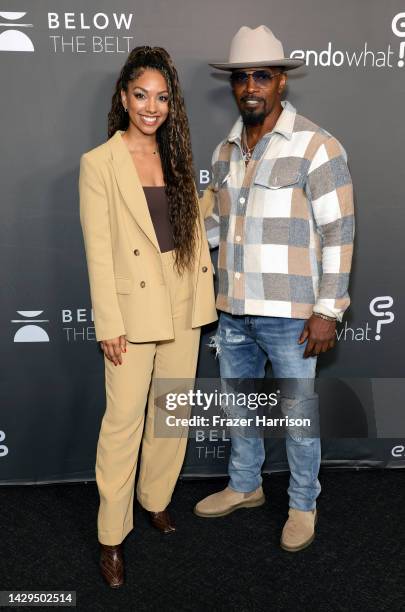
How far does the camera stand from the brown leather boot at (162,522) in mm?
2408

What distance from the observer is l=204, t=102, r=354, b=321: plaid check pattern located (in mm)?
2066

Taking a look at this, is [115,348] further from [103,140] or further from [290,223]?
[103,140]

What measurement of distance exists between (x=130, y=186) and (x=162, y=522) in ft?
4.32

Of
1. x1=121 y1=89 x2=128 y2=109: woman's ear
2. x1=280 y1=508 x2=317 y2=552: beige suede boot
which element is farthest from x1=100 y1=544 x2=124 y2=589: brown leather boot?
x1=121 y1=89 x2=128 y2=109: woman's ear

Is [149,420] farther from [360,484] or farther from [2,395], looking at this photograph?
[360,484]

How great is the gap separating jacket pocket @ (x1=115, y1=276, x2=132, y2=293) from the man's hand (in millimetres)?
636

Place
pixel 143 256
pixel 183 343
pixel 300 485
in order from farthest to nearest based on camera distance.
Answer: pixel 300 485, pixel 183 343, pixel 143 256

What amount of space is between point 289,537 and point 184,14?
A: 2.04 meters

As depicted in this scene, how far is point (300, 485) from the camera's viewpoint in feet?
7.80

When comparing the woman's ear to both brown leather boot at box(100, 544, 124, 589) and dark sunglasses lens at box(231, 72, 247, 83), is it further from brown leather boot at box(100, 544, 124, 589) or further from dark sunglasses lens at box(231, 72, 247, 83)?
brown leather boot at box(100, 544, 124, 589)

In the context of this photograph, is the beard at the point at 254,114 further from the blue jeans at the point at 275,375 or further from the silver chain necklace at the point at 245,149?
the blue jeans at the point at 275,375

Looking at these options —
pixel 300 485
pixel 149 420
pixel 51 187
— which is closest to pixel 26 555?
pixel 149 420

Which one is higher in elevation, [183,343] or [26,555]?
[183,343]

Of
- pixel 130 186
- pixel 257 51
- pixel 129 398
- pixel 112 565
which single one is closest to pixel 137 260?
pixel 130 186
